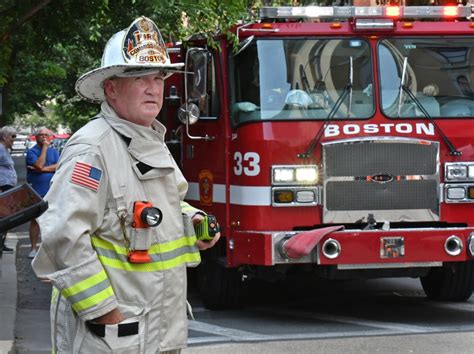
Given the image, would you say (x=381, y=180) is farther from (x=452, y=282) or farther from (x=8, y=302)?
(x=8, y=302)

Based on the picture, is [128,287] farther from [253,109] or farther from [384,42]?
[384,42]

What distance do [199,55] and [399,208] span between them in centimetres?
227

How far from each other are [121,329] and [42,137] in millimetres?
9826

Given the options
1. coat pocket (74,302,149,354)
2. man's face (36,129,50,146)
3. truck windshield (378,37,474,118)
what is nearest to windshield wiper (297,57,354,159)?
truck windshield (378,37,474,118)

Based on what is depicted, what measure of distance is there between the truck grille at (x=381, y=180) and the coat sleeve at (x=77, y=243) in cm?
522

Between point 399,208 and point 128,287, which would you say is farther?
point 399,208

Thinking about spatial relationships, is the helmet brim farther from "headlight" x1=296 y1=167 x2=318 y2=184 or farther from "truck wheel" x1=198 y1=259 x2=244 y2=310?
"truck wheel" x1=198 y1=259 x2=244 y2=310

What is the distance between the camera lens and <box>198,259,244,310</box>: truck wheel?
30.2ft

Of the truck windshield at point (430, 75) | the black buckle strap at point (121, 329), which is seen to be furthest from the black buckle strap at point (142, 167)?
the truck windshield at point (430, 75)

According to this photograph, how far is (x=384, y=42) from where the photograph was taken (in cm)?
886

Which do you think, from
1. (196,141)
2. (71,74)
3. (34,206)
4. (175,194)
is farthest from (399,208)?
(71,74)

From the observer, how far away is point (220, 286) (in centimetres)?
926

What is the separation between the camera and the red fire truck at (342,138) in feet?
27.6

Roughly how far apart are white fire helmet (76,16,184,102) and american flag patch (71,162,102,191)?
378mm
